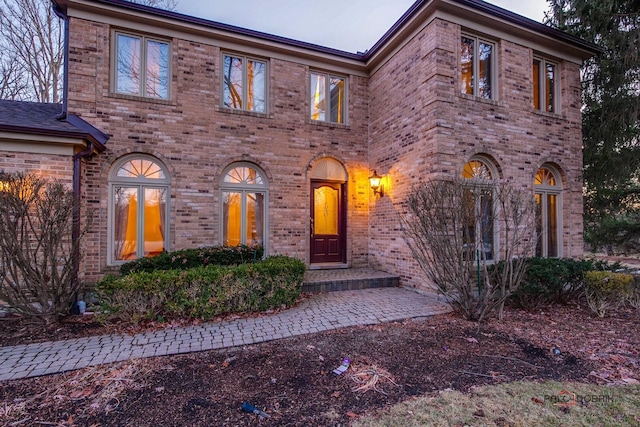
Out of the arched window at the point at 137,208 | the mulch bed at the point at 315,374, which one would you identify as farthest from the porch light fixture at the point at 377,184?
the arched window at the point at 137,208

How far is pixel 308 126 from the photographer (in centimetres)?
816

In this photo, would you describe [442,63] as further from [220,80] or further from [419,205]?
[220,80]

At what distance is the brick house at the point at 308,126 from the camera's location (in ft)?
21.3

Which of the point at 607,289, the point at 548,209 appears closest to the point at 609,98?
the point at 548,209

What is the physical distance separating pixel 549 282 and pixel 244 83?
299 inches

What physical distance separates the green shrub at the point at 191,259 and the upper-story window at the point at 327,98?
4.15 metres

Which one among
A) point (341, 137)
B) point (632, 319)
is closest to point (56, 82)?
point (341, 137)

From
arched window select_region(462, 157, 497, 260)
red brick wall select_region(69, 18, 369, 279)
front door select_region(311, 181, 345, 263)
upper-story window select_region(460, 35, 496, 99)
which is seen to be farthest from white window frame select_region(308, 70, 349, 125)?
arched window select_region(462, 157, 497, 260)

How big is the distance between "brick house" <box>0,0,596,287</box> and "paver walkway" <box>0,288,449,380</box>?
5.29 ft

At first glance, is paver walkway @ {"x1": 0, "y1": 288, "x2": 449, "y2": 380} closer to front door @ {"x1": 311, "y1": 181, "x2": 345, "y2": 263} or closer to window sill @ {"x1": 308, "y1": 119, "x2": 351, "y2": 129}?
front door @ {"x1": 311, "y1": 181, "x2": 345, "y2": 263}

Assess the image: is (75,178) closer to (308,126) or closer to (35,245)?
(35,245)

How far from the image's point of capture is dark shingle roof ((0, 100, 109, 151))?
16.8 ft

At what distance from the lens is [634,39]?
728 centimetres

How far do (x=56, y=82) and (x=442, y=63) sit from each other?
1355cm
